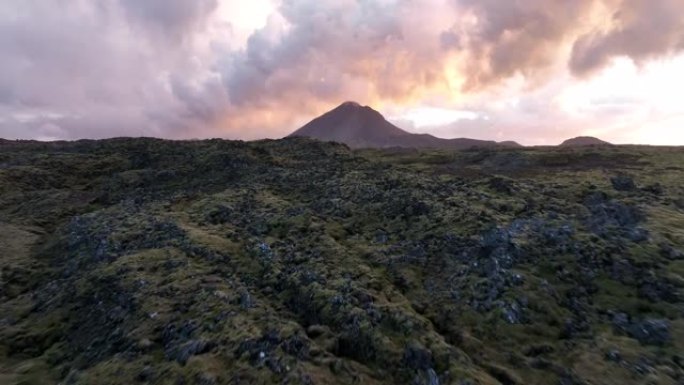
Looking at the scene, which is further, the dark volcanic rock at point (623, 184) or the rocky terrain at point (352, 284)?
the dark volcanic rock at point (623, 184)

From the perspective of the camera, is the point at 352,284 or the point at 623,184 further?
the point at 623,184

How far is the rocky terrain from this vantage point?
75.5 ft

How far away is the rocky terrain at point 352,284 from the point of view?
23.0 meters

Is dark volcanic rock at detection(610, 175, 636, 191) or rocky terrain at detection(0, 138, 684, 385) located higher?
dark volcanic rock at detection(610, 175, 636, 191)

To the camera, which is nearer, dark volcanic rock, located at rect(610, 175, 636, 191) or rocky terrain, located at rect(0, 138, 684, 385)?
rocky terrain, located at rect(0, 138, 684, 385)

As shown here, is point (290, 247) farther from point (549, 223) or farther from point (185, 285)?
point (549, 223)

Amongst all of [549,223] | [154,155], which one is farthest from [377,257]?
[154,155]

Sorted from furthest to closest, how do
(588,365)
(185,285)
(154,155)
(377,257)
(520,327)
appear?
(154,155) → (377,257) → (185,285) → (520,327) → (588,365)

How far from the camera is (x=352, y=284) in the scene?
30.1m

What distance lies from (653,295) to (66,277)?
134 ft

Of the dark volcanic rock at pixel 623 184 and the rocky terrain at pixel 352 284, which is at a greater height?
the dark volcanic rock at pixel 623 184

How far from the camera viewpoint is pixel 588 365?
75.0ft

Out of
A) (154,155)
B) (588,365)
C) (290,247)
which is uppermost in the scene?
(154,155)

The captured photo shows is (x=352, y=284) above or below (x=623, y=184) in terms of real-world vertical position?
below
